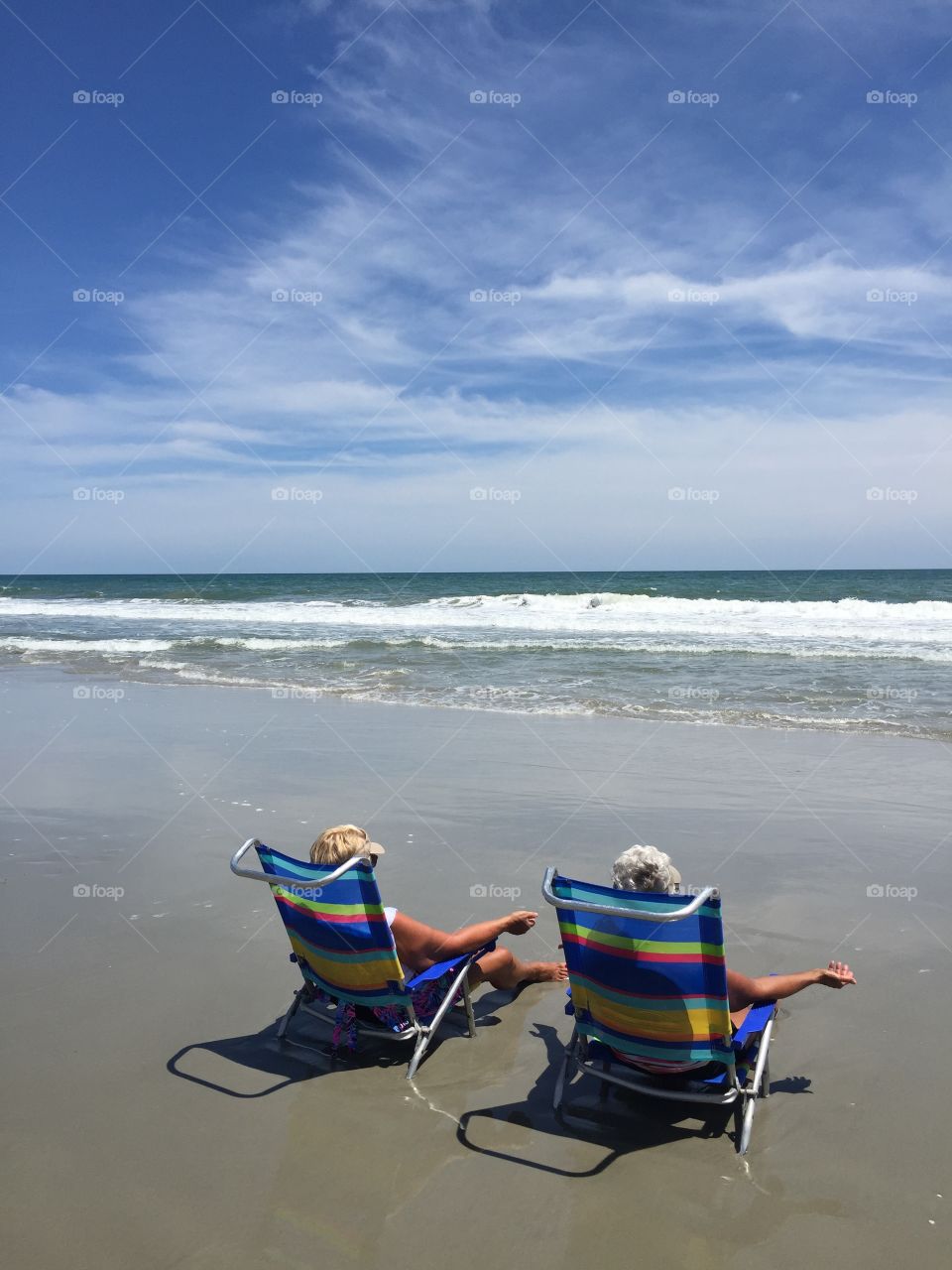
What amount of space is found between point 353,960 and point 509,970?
935mm

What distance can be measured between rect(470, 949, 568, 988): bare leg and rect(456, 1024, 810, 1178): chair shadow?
597 millimetres

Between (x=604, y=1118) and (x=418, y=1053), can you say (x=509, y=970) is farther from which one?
(x=604, y=1118)

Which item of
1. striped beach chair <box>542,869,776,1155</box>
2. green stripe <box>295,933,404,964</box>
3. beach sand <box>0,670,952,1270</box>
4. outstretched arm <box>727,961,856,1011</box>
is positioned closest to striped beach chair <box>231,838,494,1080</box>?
green stripe <box>295,933,404,964</box>

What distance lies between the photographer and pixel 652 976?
3.21 meters

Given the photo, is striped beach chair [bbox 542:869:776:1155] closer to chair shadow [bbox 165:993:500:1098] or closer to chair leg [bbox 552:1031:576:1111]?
chair leg [bbox 552:1031:576:1111]

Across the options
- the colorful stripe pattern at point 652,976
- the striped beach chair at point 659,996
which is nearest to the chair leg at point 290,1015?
the striped beach chair at point 659,996

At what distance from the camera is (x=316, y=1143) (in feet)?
10.5

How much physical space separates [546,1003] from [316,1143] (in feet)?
4.75

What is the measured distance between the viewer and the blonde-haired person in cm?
381

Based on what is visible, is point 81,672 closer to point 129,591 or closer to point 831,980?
point 831,980

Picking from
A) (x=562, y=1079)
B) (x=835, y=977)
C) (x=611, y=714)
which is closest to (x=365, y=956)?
(x=562, y=1079)

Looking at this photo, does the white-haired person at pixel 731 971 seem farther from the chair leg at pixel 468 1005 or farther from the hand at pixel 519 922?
the chair leg at pixel 468 1005

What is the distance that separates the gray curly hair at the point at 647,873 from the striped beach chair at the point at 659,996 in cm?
17

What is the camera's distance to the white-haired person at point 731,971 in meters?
3.42
